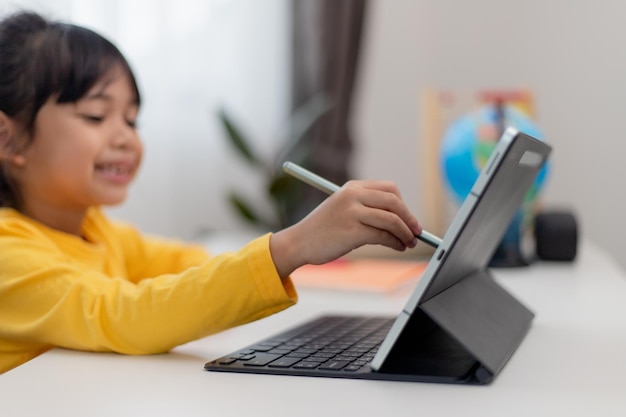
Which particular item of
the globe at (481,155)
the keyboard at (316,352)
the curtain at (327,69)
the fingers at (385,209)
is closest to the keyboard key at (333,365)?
the keyboard at (316,352)

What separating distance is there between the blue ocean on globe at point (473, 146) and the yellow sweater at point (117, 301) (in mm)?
778

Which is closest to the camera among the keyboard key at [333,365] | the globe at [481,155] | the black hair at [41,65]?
the keyboard key at [333,365]

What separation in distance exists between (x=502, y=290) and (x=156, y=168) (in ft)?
4.22

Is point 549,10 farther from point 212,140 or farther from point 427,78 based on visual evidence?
point 212,140

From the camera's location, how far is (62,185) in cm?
98

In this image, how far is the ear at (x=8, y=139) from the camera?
97cm

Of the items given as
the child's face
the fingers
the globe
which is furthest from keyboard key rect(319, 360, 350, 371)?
the globe

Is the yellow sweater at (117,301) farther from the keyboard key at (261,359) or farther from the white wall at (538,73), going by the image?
the white wall at (538,73)

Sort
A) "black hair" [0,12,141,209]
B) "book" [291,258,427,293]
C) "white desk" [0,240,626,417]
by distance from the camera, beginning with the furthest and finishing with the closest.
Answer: "book" [291,258,427,293] → "black hair" [0,12,141,209] → "white desk" [0,240,626,417]

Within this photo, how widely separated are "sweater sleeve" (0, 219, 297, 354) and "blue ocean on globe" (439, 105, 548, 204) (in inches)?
30.7

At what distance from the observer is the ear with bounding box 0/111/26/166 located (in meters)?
0.97

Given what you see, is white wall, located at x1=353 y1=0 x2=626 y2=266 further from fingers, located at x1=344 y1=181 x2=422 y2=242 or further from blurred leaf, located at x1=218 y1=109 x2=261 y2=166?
fingers, located at x1=344 y1=181 x2=422 y2=242

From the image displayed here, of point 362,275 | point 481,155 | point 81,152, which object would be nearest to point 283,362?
point 81,152

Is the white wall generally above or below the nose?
above
